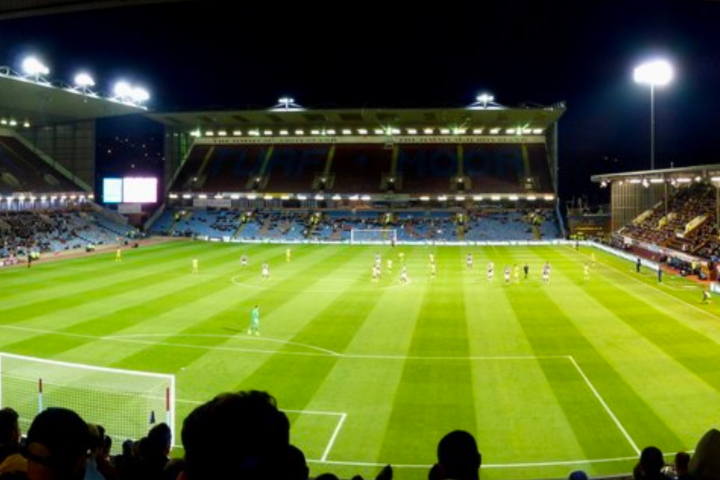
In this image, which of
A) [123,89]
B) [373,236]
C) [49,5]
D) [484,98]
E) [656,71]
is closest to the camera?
[49,5]

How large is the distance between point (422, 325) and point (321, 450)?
14313mm

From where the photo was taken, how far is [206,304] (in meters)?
33.7

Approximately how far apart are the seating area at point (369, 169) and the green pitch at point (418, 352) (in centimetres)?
4381

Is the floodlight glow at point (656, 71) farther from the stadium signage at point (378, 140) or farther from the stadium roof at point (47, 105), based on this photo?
the stadium roof at point (47, 105)

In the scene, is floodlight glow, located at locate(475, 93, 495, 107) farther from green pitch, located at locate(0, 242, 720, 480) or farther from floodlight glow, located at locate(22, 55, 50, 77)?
floodlight glow, located at locate(22, 55, 50, 77)

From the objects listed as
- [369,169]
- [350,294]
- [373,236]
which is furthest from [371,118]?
[350,294]

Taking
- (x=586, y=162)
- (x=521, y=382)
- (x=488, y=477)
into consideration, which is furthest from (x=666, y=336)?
(x=586, y=162)

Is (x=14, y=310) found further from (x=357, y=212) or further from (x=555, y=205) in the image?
(x=555, y=205)

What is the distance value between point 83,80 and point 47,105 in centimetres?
901

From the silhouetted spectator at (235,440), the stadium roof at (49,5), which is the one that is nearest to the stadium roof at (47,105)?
the stadium roof at (49,5)

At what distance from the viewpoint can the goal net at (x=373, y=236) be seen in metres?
78.4

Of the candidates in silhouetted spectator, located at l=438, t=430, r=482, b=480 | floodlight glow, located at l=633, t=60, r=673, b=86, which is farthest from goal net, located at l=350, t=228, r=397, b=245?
silhouetted spectator, located at l=438, t=430, r=482, b=480

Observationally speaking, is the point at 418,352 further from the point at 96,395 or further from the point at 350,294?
the point at 350,294

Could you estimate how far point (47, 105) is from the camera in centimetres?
7112
